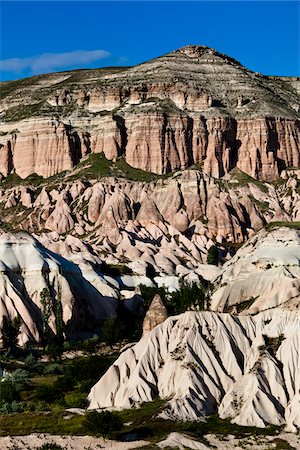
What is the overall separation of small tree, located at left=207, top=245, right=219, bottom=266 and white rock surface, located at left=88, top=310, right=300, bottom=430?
8103 centimetres

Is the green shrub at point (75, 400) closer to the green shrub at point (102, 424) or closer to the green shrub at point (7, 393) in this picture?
the green shrub at point (7, 393)

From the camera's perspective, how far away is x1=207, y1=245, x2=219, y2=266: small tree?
154 meters

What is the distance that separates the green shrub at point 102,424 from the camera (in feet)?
184

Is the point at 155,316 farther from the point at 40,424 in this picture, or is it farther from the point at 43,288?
the point at 40,424

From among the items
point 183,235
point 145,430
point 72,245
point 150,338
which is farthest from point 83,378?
point 183,235

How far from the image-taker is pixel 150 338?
7125cm

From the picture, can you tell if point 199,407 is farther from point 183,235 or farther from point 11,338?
point 183,235

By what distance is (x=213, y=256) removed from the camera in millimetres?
155375

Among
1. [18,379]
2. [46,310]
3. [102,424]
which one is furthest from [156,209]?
[102,424]

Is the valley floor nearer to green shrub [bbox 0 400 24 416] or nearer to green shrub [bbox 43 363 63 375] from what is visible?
green shrub [bbox 0 400 24 416]

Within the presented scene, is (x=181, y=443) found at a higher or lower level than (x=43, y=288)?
lower

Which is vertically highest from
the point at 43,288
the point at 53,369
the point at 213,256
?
the point at 213,256

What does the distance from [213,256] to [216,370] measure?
290 ft

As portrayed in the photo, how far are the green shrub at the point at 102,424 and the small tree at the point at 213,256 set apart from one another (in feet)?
320
